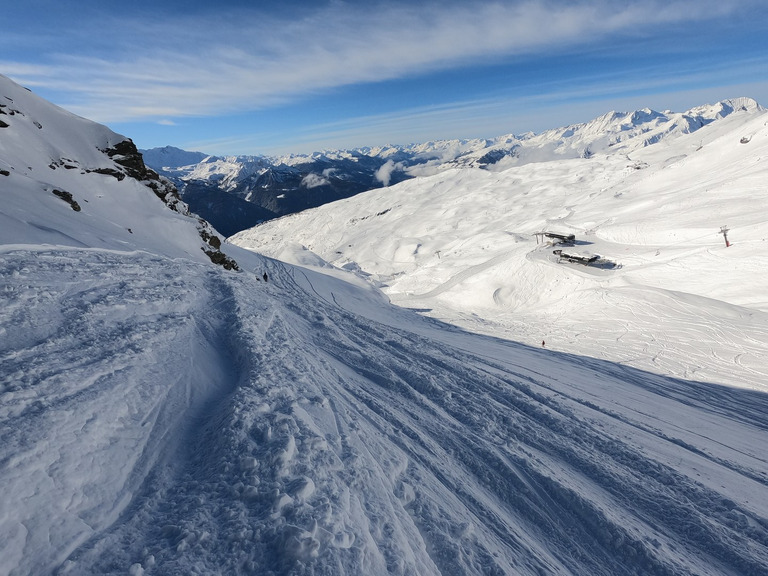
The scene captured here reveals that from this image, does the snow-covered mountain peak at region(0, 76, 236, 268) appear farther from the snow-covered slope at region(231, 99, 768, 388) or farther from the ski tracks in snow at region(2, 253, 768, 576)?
the snow-covered slope at region(231, 99, 768, 388)

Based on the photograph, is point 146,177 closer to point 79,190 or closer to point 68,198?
point 79,190

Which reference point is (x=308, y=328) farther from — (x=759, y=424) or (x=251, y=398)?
(x=759, y=424)

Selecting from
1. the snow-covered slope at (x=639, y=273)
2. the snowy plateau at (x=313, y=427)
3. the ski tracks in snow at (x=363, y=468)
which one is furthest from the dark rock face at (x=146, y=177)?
the snow-covered slope at (x=639, y=273)

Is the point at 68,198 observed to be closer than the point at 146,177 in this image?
Yes

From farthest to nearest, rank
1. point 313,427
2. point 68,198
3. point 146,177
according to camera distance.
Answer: point 146,177
point 68,198
point 313,427

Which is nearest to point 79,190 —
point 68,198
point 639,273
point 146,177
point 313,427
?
point 68,198

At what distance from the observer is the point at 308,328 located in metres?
12.6

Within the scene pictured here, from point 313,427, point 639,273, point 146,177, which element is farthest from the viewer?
point 639,273

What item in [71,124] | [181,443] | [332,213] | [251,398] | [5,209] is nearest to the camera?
[181,443]

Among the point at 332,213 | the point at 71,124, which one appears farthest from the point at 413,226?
the point at 71,124

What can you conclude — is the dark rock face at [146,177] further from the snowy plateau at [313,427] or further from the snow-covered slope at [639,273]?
the snow-covered slope at [639,273]

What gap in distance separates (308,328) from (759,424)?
1534 cm

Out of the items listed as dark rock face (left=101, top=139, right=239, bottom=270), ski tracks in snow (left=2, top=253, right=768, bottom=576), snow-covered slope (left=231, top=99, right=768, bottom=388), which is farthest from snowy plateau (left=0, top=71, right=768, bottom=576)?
dark rock face (left=101, top=139, right=239, bottom=270)

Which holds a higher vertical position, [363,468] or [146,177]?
[146,177]
